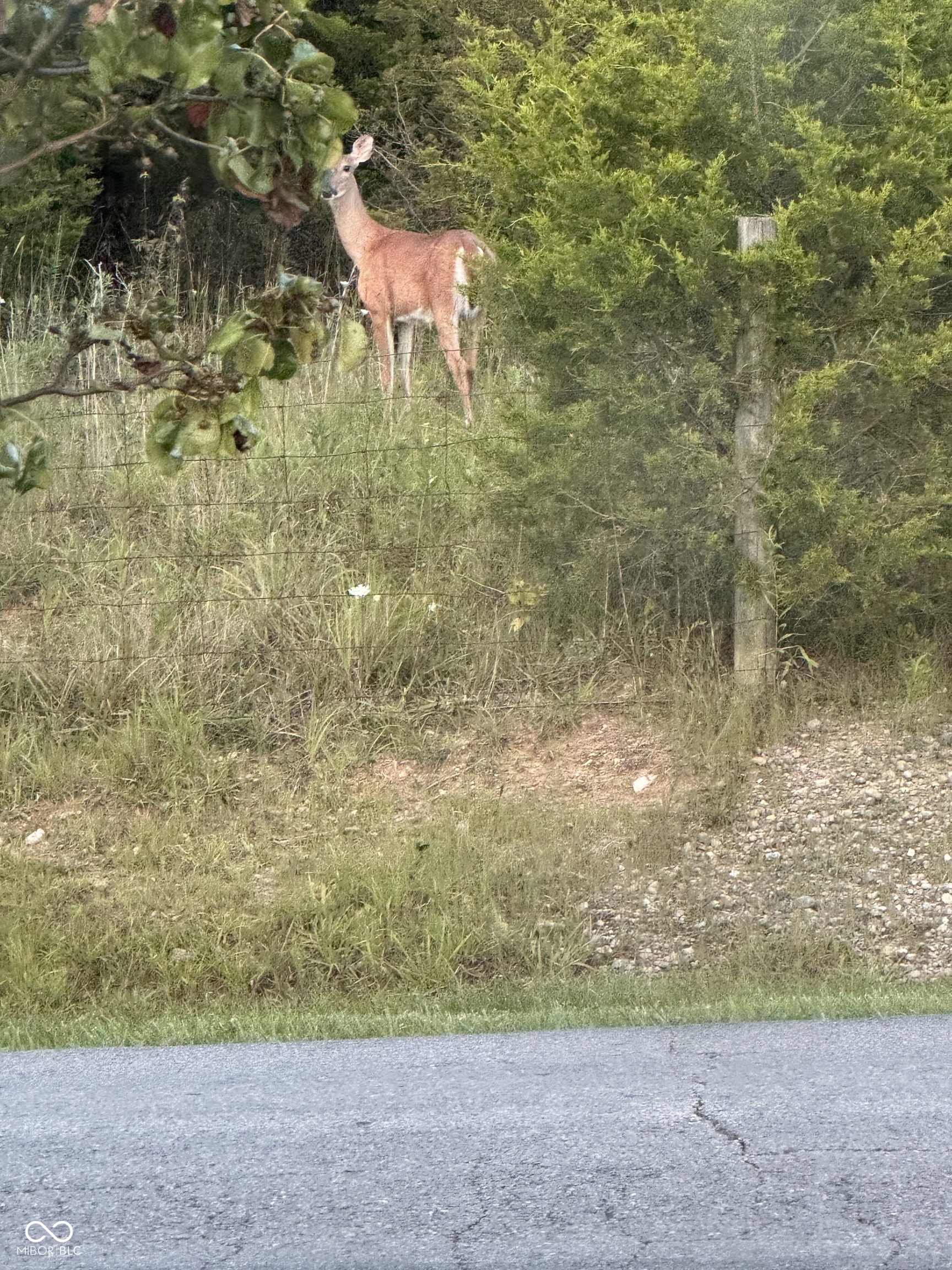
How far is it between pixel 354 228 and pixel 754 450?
4.81 m

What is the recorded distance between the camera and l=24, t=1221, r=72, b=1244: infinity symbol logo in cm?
338

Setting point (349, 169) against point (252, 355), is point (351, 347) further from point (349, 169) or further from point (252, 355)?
point (349, 169)

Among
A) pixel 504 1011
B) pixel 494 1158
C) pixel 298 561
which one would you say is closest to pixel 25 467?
pixel 494 1158

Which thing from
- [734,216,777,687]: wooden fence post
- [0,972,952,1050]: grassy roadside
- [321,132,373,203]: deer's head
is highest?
[321,132,373,203]: deer's head

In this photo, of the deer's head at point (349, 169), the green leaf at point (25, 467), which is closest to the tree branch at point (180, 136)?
the green leaf at point (25, 467)

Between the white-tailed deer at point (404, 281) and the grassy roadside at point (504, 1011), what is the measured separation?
4.41 m

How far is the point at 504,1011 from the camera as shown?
591cm

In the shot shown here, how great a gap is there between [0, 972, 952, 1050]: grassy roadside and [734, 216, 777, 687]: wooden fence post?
2.09 metres

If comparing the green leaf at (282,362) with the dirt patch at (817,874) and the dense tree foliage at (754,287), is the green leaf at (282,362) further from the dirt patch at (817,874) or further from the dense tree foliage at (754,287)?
the dense tree foliage at (754,287)

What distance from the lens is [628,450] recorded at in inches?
308

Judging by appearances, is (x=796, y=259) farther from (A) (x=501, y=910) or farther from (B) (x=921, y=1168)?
(B) (x=921, y=1168)

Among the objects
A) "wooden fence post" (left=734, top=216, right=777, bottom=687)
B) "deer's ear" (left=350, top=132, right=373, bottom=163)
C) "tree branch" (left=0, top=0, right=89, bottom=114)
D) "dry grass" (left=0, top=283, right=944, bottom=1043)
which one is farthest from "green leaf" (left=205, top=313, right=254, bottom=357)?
"deer's ear" (left=350, top=132, right=373, bottom=163)

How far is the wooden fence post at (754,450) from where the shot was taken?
7.68 m

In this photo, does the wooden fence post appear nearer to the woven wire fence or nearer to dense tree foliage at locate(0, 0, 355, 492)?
the woven wire fence
